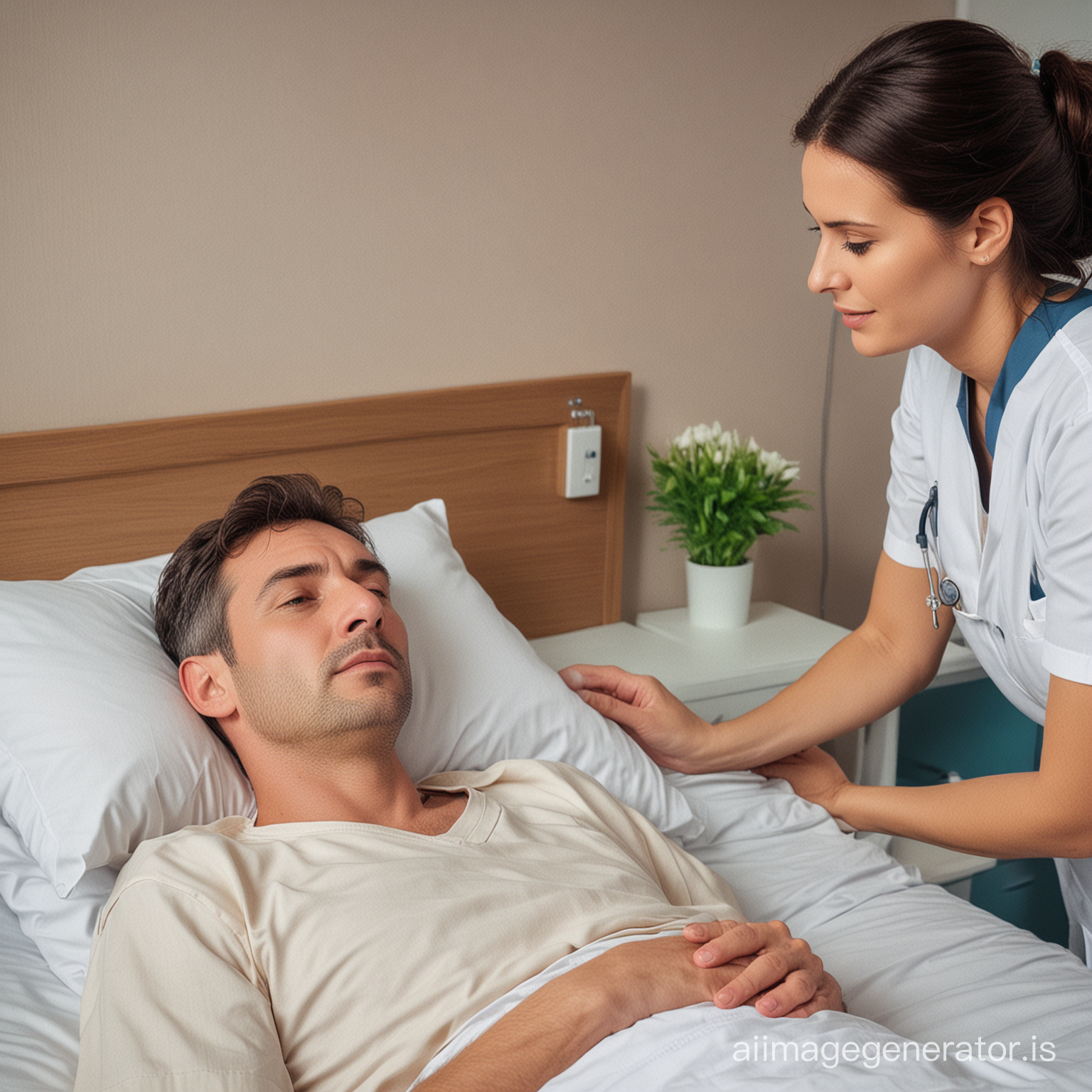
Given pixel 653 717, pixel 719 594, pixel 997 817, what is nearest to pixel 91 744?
pixel 653 717

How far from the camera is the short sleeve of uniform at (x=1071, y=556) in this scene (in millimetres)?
1123

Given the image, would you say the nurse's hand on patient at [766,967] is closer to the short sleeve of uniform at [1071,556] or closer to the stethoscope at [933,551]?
the short sleeve of uniform at [1071,556]

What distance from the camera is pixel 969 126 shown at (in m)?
1.11

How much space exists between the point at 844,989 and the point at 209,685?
2.71 ft

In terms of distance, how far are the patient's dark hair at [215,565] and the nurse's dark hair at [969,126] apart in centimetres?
78

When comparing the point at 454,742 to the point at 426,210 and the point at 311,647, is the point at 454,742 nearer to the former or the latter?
the point at 311,647

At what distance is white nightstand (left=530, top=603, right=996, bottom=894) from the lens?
1.92 meters

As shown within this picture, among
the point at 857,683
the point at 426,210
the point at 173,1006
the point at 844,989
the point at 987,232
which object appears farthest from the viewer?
the point at 426,210

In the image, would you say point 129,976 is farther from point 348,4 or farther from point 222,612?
point 348,4

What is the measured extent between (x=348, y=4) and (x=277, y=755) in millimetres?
1175

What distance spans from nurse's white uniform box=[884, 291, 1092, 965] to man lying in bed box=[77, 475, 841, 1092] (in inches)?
17.8

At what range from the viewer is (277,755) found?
4.20ft

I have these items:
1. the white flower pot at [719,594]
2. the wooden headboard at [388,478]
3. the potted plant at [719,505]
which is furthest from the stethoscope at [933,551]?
the wooden headboard at [388,478]

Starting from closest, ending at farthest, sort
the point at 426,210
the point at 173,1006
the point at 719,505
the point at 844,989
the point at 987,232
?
the point at 173,1006 < the point at 987,232 < the point at 844,989 < the point at 426,210 < the point at 719,505
